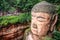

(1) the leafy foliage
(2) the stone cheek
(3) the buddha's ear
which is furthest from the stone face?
(3) the buddha's ear

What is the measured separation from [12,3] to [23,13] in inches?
47.0

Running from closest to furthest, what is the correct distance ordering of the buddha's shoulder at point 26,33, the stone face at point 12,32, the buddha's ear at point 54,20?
the buddha's ear at point 54,20 < the buddha's shoulder at point 26,33 < the stone face at point 12,32

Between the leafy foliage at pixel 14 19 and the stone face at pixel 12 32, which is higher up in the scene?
the leafy foliage at pixel 14 19

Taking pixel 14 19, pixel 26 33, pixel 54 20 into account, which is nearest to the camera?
pixel 54 20

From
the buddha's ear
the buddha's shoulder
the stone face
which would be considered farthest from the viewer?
the stone face

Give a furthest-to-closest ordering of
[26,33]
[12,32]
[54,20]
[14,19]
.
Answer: [14,19], [12,32], [26,33], [54,20]

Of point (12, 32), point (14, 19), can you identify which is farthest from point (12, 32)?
point (14, 19)

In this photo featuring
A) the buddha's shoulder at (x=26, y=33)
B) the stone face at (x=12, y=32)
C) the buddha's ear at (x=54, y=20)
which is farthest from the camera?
the stone face at (x=12, y=32)

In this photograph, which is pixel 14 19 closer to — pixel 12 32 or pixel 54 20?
pixel 12 32

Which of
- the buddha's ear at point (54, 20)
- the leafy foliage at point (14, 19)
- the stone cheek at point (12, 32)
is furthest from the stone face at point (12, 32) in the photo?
the buddha's ear at point (54, 20)

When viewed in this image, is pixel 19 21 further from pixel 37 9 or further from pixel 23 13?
pixel 37 9

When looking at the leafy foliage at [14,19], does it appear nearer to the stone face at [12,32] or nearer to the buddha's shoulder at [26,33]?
the stone face at [12,32]

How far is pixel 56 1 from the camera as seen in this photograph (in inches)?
300

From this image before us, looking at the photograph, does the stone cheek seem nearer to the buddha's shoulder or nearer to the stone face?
the stone face
